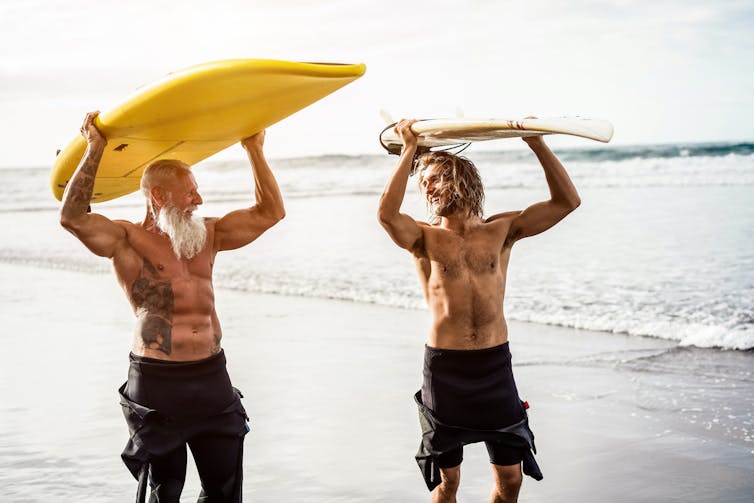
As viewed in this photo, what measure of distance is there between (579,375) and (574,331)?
1.80 m

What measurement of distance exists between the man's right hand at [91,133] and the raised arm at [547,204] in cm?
177

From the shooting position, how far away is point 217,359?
418cm

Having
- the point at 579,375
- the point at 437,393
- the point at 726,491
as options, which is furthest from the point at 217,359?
the point at 579,375

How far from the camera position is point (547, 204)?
444 cm

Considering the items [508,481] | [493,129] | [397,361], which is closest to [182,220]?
[493,129]

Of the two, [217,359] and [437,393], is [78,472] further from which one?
[437,393]

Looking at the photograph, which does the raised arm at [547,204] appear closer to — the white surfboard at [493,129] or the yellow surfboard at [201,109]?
the white surfboard at [493,129]

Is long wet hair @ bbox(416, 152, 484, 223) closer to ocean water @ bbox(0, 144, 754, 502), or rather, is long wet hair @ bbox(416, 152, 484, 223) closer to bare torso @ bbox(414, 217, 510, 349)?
bare torso @ bbox(414, 217, 510, 349)

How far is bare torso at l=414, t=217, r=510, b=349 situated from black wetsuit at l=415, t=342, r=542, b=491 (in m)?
0.07

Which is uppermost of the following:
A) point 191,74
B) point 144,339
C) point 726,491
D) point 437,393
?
point 191,74

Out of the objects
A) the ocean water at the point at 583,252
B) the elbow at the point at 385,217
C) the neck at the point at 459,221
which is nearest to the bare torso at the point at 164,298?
the elbow at the point at 385,217

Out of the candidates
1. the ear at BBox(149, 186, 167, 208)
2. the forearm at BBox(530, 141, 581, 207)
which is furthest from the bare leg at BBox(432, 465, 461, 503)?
the ear at BBox(149, 186, 167, 208)

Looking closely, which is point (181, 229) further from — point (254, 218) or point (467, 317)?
point (467, 317)

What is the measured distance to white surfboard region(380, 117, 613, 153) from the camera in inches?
163
